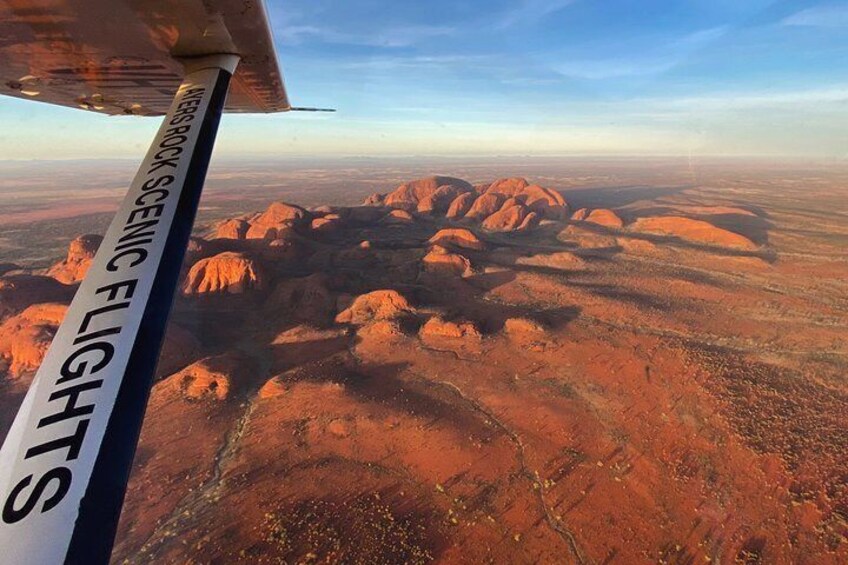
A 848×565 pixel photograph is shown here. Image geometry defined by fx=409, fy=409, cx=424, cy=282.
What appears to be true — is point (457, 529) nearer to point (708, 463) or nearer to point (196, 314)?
point (708, 463)

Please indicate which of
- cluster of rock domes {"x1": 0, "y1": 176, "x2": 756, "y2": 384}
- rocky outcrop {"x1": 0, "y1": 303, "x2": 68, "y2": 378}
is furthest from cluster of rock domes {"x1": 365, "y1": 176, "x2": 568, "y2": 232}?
rocky outcrop {"x1": 0, "y1": 303, "x2": 68, "y2": 378}

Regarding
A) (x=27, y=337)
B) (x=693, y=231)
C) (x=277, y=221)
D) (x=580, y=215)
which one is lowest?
(x=580, y=215)

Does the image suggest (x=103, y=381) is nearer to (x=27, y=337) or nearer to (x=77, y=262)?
(x=27, y=337)

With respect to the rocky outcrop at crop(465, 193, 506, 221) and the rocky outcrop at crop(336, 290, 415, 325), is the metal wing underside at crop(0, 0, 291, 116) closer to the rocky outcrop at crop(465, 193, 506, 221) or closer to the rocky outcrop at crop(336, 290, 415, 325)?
the rocky outcrop at crop(336, 290, 415, 325)

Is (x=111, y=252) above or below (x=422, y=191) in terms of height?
above

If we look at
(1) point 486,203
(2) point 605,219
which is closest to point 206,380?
(1) point 486,203

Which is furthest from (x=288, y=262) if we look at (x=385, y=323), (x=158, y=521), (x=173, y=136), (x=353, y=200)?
(x=353, y=200)

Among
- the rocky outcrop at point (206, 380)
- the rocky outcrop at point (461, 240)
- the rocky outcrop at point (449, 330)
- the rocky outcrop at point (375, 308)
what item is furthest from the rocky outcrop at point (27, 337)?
the rocky outcrop at point (461, 240)
